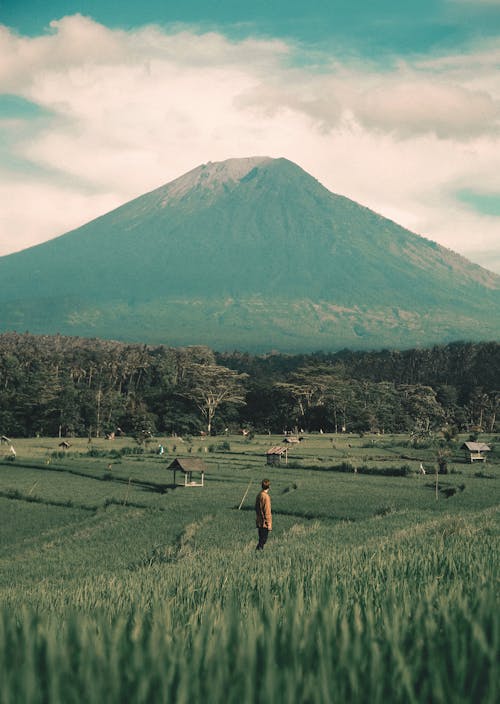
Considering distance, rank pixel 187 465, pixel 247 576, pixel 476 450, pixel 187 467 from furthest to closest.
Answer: pixel 476 450 < pixel 187 465 < pixel 187 467 < pixel 247 576

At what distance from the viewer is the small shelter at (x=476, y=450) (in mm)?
54344

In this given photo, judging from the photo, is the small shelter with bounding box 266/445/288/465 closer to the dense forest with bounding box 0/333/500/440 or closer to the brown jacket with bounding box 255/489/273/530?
the dense forest with bounding box 0/333/500/440

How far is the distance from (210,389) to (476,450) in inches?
1561

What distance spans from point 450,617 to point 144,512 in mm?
29806

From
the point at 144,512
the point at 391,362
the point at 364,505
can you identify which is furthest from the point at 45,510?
the point at 391,362

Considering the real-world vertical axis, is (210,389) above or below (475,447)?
above

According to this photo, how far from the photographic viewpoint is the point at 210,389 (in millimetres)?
87625

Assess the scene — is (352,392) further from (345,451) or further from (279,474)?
(279,474)

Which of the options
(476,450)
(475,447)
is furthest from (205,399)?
(475,447)

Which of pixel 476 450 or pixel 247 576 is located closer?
Result: pixel 247 576

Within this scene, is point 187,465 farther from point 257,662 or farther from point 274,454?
point 257,662

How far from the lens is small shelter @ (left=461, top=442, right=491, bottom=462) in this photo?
2140 inches

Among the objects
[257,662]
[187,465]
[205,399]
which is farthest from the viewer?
[205,399]

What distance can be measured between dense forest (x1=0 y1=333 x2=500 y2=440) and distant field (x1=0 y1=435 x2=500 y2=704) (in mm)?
11014
